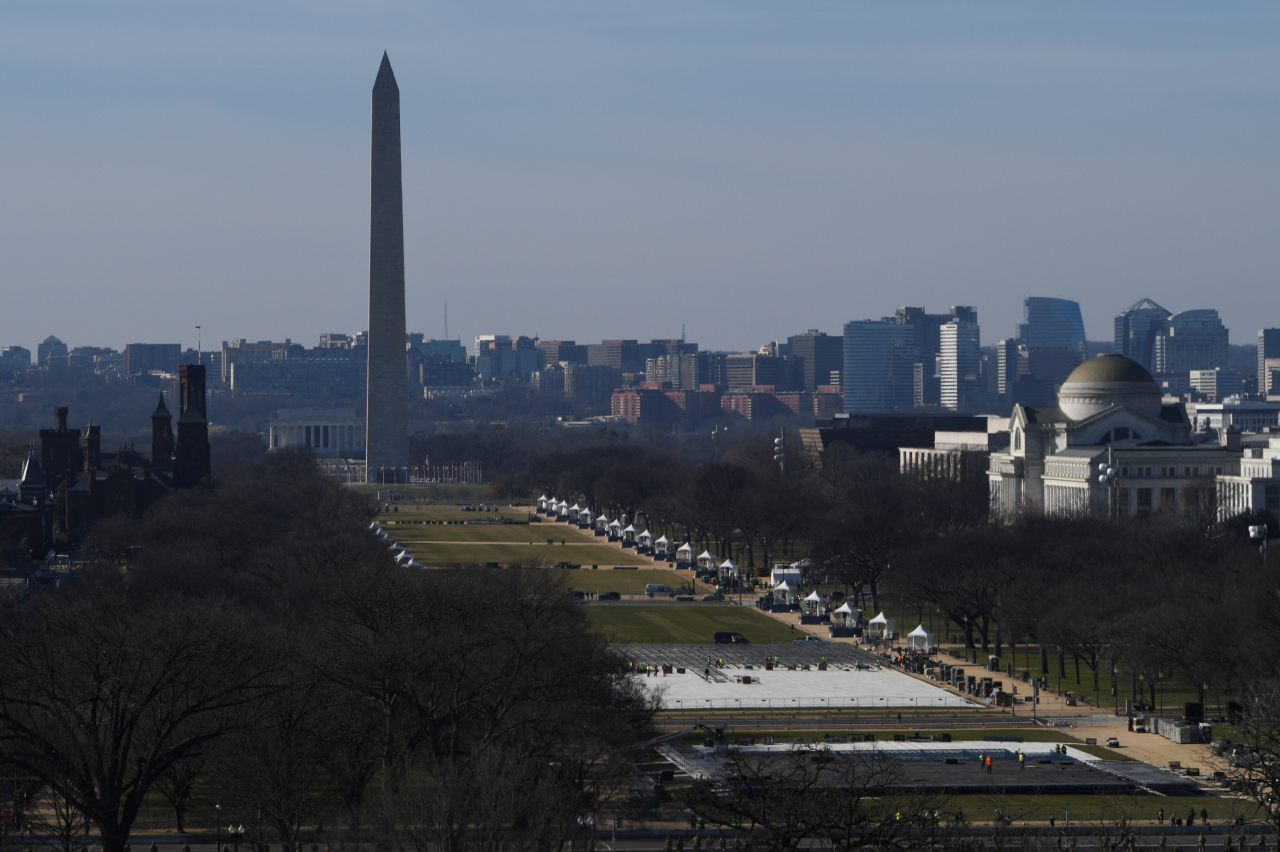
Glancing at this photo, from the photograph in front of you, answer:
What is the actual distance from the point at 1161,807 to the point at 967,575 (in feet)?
109

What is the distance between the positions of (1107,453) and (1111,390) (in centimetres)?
1198

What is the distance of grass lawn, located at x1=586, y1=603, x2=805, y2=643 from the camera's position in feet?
263

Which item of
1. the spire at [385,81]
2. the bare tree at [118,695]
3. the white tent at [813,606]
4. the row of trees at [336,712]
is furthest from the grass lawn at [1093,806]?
the spire at [385,81]

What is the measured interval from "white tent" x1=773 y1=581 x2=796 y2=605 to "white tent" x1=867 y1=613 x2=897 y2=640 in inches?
469

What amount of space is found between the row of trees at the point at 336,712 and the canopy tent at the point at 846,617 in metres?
25.2

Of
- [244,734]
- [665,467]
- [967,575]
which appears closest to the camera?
[244,734]

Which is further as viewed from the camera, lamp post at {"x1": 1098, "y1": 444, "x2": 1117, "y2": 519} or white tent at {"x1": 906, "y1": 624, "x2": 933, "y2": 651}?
lamp post at {"x1": 1098, "y1": 444, "x2": 1117, "y2": 519}

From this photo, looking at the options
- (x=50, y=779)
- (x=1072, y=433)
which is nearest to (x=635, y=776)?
(x=50, y=779)

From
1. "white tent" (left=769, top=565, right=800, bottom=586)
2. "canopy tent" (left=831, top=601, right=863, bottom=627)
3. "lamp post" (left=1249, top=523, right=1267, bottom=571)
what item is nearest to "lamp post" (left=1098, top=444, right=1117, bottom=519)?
"lamp post" (left=1249, top=523, right=1267, bottom=571)

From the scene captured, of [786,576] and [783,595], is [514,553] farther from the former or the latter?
[783,595]

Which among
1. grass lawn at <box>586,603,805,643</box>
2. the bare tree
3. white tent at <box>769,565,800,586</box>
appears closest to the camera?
the bare tree

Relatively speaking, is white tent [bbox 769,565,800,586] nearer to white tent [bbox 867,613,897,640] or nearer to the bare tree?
white tent [bbox 867,613,897,640]

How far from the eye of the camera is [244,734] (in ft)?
131

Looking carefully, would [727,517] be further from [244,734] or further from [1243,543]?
[244,734]
